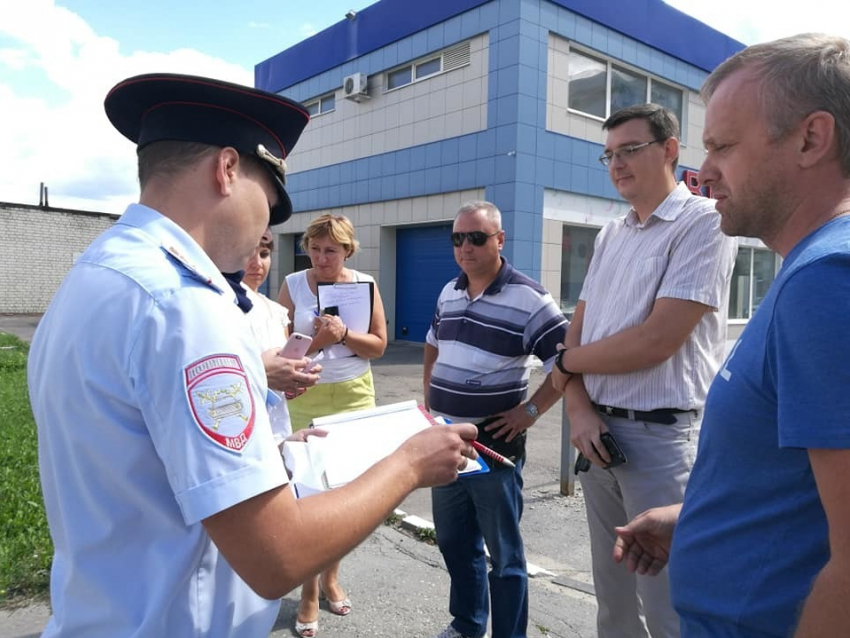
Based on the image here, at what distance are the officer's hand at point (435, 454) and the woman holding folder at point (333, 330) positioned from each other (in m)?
2.13

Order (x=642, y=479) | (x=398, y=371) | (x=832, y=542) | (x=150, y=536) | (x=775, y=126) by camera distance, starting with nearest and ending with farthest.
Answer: (x=832, y=542) < (x=150, y=536) < (x=775, y=126) < (x=642, y=479) < (x=398, y=371)

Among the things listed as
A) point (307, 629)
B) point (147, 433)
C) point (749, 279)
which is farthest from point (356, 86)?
point (147, 433)

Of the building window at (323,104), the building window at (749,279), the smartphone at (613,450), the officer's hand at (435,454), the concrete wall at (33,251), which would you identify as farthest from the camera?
the concrete wall at (33,251)

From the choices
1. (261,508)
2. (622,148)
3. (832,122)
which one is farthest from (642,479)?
(261,508)

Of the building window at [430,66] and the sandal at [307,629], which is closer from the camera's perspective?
the sandal at [307,629]

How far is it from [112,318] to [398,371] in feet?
35.1

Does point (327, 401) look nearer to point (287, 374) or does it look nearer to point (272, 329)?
point (272, 329)

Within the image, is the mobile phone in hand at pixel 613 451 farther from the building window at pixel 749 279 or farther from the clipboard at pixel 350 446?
the building window at pixel 749 279

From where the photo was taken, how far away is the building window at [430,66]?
13172mm

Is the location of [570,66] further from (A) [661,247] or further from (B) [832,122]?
(B) [832,122]

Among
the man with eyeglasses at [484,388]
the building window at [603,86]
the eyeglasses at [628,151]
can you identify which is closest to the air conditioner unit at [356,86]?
the building window at [603,86]

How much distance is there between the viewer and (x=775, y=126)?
4.34 feet

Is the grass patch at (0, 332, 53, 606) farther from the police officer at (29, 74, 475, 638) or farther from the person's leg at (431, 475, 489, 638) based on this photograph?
the police officer at (29, 74, 475, 638)

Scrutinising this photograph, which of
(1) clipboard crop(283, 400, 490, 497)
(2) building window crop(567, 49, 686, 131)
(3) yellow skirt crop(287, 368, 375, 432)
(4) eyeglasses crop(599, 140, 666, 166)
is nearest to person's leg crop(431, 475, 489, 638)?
(3) yellow skirt crop(287, 368, 375, 432)
